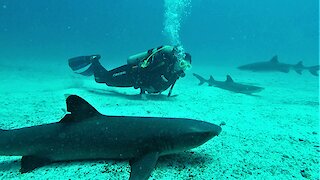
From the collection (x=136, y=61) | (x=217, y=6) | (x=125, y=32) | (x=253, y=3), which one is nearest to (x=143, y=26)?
(x=125, y=32)

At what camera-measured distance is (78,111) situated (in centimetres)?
366

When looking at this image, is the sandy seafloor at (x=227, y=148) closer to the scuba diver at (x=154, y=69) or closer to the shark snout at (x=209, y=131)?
the shark snout at (x=209, y=131)

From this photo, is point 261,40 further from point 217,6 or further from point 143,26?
point 143,26

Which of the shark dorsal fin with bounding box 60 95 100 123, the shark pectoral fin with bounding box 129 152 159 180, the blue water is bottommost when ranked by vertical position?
the shark pectoral fin with bounding box 129 152 159 180

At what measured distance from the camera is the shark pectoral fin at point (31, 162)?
3480mm

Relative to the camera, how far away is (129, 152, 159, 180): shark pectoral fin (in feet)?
9.61

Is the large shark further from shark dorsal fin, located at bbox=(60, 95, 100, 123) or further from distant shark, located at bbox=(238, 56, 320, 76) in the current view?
distant shark, located at bbox=(238, 56, 320, 76)

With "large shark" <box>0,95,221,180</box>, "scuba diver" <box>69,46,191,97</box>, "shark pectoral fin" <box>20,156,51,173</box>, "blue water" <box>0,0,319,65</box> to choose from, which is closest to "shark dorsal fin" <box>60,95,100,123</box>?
"large shark" <box>0,95,221,180</box>

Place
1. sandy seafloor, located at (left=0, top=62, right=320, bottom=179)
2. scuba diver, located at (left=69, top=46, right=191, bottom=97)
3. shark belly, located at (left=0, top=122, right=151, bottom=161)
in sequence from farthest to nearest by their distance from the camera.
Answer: scuba diver, located at (left=69, top=46, right=191, bottom=97)
shark belly, located at (left=0, top=122, right=151, bottom=161)
sandy seafloor, located at (left=0, top=62, right=320, bottom=179)

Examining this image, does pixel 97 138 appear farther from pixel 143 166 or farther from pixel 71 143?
pixel 143 166

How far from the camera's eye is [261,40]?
14612 centimetres

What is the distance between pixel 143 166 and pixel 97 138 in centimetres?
78

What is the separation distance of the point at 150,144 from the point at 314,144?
279cm

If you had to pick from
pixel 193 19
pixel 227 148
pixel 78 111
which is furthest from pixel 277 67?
pixel 193 19
